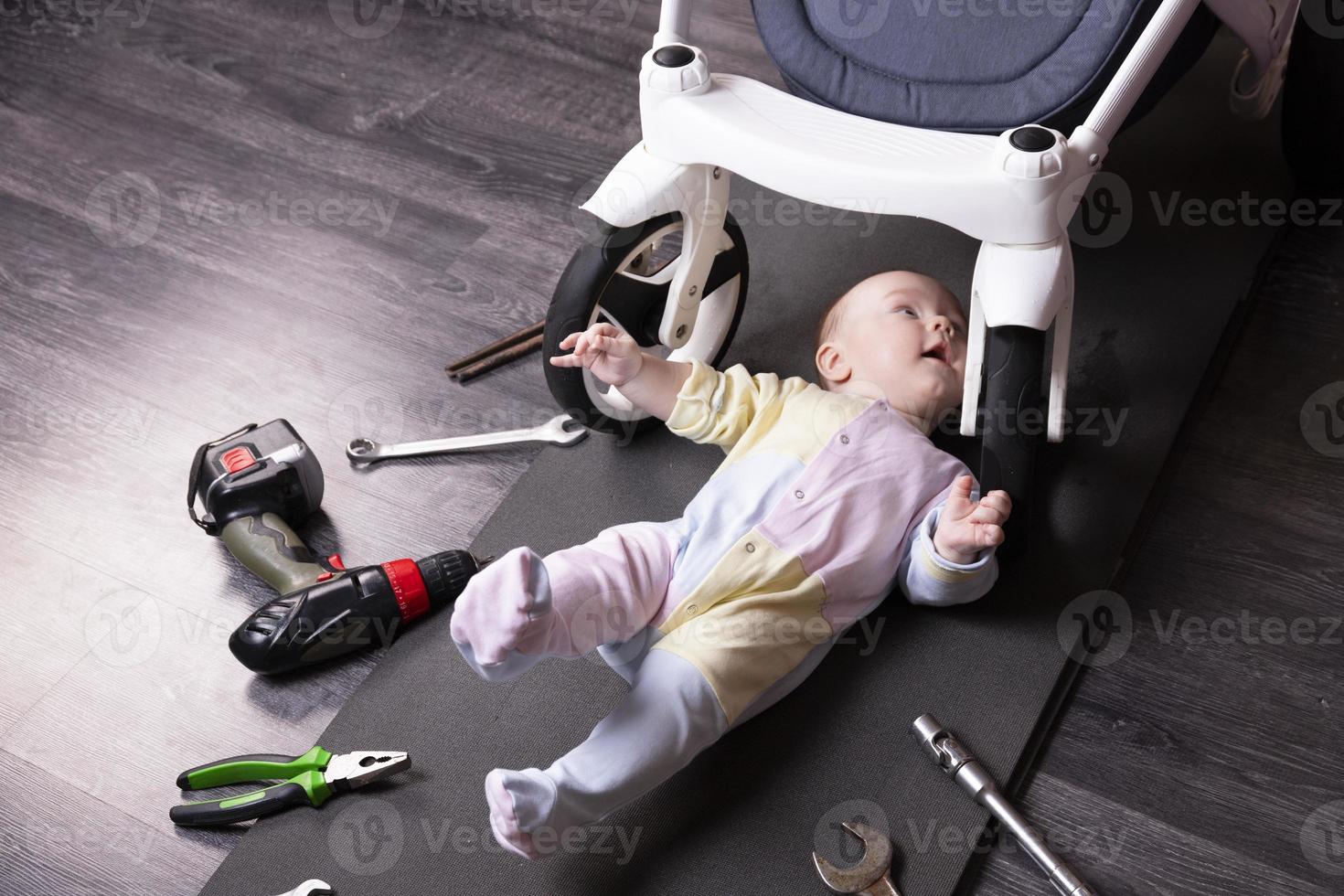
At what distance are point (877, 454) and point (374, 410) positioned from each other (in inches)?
26.5

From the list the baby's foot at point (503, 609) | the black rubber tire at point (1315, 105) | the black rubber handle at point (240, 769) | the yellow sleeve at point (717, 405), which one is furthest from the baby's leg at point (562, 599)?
the black rubber tire at point (1315, 105)

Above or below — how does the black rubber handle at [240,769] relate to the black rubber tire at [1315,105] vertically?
below

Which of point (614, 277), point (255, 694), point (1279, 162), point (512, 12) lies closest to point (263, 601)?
point (255, 694)

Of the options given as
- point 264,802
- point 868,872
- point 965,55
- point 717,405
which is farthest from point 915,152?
point 264,802

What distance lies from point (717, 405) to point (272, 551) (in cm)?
51

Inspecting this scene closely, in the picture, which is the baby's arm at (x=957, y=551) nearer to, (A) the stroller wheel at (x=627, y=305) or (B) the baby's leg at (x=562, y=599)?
(B) the baby's leg at (x=562, y=599)

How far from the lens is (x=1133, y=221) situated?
1734 millimetres

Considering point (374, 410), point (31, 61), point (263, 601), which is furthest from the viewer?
point (31, 61)

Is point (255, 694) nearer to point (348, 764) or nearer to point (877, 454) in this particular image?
point (348, 764)

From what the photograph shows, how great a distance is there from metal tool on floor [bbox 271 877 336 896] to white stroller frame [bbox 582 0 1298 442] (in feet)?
2.37

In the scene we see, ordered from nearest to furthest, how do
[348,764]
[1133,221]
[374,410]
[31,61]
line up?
[348,764]
[374,410]
[1133,221]
[31,61]

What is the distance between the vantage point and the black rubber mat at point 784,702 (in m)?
1.15

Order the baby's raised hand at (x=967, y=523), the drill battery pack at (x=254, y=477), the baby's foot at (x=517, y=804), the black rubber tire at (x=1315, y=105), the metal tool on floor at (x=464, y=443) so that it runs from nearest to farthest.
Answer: the baby's foot at (x=517, y=804) < the baby's raised hand at (x=967, y=523) < the drill battery pack at (x=254, y=477) < the metal tool on floor at (x=464, y=443) < the black rubber tire at (x=1315, y=105)

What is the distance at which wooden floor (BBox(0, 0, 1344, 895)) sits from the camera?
4.00ft
